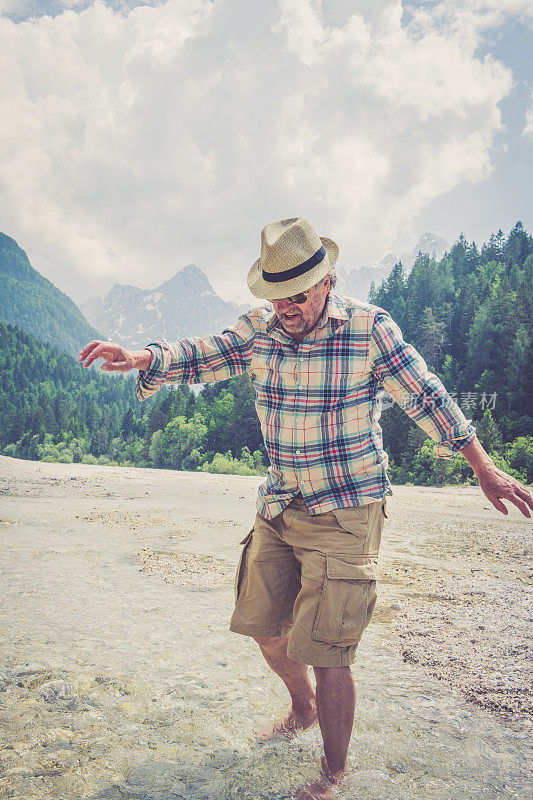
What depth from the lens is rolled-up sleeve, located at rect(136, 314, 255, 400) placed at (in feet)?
9.00

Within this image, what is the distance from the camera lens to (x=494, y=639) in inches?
165

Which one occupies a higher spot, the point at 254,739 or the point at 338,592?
the point at 338,592

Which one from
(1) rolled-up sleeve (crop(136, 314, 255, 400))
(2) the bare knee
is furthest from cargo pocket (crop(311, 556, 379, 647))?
(1) rolled-up sleeve (crop(136, 314, 255, 400))

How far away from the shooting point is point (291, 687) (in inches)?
113

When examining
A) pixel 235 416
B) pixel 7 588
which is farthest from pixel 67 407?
pixel 7 588

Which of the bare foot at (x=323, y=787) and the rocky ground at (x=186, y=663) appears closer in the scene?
the bare foot at (x=323, y=787)

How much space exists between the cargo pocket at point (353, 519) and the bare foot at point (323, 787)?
3.39 feet

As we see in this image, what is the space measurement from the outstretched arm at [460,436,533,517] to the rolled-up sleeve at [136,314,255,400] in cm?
111

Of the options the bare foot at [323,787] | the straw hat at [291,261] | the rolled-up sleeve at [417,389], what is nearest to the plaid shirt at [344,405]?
the rolled-up sleeve at [417,389]

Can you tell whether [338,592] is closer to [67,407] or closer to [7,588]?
[7,588]

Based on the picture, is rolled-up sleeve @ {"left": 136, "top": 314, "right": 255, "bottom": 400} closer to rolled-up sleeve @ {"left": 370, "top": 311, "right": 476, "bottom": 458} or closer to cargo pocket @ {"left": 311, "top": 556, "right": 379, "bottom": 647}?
rolled-up sleeve @ {"left": 370, "top": 311, "right": 476, "bottom": 458}

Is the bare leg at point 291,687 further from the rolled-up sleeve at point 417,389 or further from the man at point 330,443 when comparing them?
the rolled-up sleeve at point 417,389

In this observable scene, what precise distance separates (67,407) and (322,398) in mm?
98231

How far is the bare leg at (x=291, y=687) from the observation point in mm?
2764
